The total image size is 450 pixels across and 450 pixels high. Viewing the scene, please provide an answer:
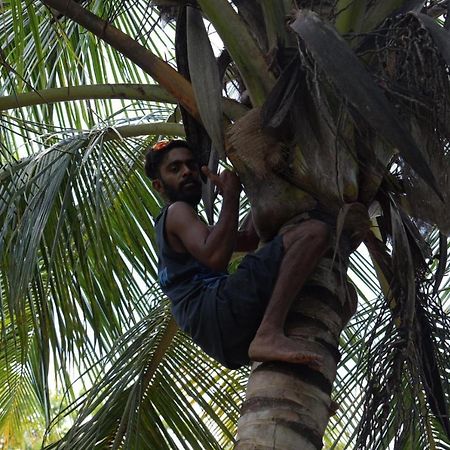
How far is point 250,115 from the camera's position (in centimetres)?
270

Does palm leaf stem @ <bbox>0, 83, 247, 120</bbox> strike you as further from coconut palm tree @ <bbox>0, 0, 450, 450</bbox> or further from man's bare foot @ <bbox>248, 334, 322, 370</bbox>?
man's bare foot @ <bbox>248, 334, 322, 370</bbox>

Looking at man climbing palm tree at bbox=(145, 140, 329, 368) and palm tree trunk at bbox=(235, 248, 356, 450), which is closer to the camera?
palm tree trunk at bbox=(235, 248, 356, 450)

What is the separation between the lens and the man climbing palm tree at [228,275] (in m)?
2.52

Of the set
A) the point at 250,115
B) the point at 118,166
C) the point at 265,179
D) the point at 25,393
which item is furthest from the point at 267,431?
the point at 25,393

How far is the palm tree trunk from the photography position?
90.4 inches

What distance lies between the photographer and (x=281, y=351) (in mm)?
2408

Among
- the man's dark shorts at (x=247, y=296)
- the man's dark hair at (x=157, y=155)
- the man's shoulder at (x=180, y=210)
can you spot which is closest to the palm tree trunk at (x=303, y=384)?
the man's dark shorts at (x=247, y=296)

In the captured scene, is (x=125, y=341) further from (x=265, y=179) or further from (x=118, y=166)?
(x=265, y=179)

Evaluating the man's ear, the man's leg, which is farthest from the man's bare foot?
the man's ear

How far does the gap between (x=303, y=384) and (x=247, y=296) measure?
0.37m

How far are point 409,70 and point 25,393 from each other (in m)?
2.97

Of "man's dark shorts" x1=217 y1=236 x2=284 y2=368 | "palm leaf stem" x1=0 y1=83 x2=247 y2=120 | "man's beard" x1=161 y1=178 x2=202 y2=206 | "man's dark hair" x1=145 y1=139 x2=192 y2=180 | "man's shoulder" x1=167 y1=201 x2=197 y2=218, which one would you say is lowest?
"man's dark shorts" x1=217 y1=236 x2=284 y2=368

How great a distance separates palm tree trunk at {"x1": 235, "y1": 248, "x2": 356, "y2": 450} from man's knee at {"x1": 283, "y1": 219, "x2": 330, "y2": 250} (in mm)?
69

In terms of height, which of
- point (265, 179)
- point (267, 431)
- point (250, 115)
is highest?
point (250, 115)
